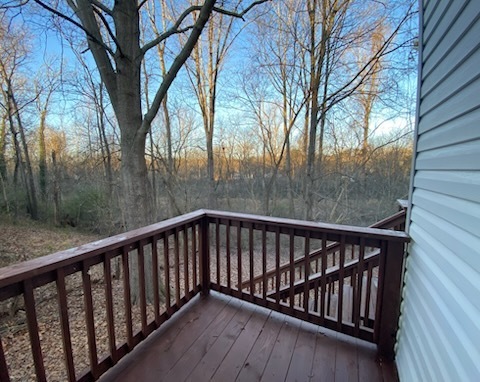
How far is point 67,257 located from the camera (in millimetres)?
1250

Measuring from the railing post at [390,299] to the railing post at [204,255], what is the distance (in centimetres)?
154

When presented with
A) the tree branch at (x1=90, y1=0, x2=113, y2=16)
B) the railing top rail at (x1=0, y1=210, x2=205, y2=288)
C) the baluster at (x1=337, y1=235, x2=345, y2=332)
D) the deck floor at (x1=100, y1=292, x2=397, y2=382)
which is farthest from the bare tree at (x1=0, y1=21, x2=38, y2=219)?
the baluster at (x1=337, y1=235, x2=345, y2=332)

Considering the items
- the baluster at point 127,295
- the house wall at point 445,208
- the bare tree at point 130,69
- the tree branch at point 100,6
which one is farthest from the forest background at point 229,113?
the house wall at point 445,208

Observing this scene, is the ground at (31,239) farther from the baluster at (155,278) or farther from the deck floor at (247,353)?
the deck floor at (247,353)

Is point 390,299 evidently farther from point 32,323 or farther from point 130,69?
point 130,69

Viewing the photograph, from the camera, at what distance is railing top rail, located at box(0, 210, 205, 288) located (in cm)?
106

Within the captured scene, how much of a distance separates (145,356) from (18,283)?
3.36 feet

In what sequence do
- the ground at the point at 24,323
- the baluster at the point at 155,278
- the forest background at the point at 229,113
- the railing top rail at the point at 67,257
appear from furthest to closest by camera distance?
the forest background at the point at 229,113 → the ground at the point at 24,323 → the baluster at the point at 155,278 → the railing top rail at the point at 67,257

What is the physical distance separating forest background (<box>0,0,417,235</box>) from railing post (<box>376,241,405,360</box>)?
11.3 feet

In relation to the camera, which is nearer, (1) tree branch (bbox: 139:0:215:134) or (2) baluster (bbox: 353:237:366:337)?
(2) baluster (bbox: 353:237:366:337)

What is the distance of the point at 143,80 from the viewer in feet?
24.2

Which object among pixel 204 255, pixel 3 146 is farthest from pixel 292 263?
pixel 3 146

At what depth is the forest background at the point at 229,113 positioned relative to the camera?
484cm

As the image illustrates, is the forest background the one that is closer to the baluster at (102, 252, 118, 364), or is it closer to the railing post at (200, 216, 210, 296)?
the railing post at (200, 216, 210, 296)
